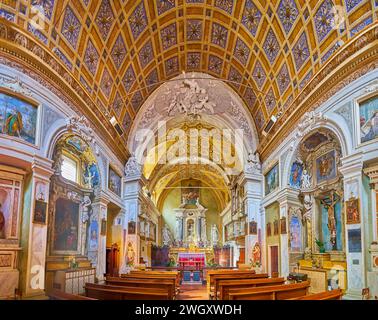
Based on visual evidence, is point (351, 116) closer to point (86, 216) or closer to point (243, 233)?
point (86, 216)

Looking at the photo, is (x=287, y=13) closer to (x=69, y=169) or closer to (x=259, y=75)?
(x=259, y=75)

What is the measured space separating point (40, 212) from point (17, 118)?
8.52ft

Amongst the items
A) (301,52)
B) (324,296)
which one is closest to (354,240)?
(324,296)

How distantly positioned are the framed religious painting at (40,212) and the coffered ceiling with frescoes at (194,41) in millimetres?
4483

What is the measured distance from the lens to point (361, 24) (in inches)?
412

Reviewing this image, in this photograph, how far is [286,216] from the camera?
1544cm

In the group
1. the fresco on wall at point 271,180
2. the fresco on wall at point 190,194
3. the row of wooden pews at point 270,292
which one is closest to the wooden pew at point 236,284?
the row of wooden pews at point 270,292

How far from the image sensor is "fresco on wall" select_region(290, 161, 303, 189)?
15.7m

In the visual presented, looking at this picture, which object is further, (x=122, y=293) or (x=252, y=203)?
(x=252, y=203)

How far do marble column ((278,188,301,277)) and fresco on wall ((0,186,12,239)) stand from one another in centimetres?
1013

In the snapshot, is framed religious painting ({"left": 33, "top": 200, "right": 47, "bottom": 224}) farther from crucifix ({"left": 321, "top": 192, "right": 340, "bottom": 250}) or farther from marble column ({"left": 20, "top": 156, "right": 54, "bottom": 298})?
crucifix ({"left": 321, "top": 192, "right": 340, "bottom": 250})

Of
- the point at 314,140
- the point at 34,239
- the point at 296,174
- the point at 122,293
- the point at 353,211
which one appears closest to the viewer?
the point at 122,293

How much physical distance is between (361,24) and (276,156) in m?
7.74

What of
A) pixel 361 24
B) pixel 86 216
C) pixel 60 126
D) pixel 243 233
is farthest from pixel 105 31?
pixel 243 233
